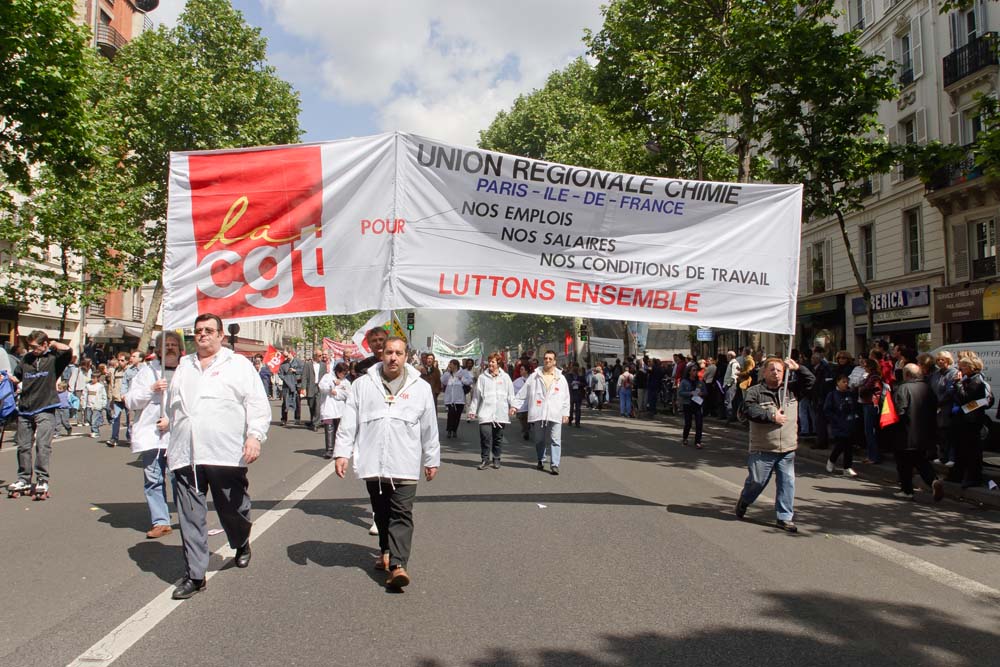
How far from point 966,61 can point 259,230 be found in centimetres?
2459

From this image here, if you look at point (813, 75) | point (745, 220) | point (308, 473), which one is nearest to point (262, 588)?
point (745, 220)

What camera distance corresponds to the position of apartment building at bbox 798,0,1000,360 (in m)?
23.4

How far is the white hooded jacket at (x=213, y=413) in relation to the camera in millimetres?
5250

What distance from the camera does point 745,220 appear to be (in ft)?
24.4

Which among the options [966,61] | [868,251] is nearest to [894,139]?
[868,251]

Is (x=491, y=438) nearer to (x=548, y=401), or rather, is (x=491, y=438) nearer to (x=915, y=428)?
(x=548, y=401)

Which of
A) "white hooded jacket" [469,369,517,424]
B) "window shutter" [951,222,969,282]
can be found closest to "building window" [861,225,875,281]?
"window shutter" [951,222,969,282]

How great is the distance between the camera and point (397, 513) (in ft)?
17.6

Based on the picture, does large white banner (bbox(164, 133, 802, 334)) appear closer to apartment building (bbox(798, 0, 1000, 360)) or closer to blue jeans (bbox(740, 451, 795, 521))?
blue jeans (bbox(740, 451, 795, 521))

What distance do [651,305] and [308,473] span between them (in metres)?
5.91

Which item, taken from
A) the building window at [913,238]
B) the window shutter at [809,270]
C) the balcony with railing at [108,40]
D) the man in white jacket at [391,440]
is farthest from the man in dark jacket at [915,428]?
the balcony with railing at [108,40]

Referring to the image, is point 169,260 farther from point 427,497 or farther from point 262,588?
point 427,497

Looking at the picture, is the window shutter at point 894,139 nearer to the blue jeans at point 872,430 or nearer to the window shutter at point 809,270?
the window shutter at point 809,270

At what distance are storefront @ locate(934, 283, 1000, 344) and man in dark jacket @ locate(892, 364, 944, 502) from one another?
→ 1502cm
